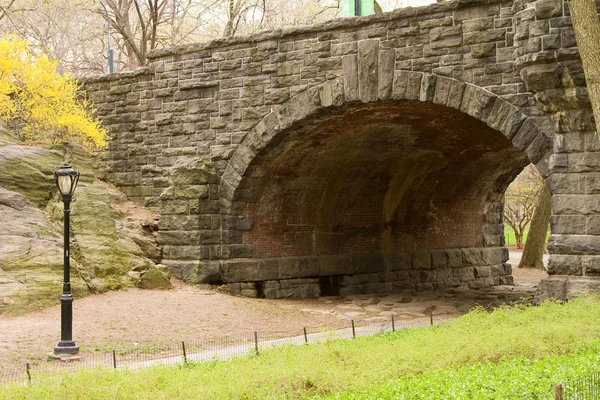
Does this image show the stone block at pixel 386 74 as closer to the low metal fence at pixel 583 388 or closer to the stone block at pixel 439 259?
the stone block at pixel 439 259

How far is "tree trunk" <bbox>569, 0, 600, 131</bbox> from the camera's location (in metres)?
12.0

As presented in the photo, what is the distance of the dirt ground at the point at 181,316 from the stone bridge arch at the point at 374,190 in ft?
4.31

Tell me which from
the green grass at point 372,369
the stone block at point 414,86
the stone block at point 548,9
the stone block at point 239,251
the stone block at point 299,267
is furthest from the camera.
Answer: the stone block at point 299,267

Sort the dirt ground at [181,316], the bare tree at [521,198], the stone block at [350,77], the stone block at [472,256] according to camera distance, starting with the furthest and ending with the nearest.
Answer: the bare tree at [521,198] → the stone block at [472,256] → the stone block at [350,77] → the dirt ground at [181,316]

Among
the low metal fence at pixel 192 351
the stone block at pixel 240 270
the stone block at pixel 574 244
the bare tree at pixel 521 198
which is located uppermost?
the bare tree at pixel 521 198

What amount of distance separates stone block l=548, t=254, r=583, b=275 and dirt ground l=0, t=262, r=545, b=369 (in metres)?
2.87

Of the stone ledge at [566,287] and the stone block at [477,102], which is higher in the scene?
the stone block at [477,102]

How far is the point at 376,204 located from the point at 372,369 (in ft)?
47.6

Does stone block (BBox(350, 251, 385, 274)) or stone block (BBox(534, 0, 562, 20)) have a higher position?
stone block (BBox(534, 0, 562, 20))

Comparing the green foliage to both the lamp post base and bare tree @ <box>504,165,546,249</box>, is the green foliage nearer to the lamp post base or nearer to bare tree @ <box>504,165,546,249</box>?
the lamp post base

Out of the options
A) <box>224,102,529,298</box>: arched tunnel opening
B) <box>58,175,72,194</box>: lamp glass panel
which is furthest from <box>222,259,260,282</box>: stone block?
<box>58,175,72,194</box>: lamp glass panel

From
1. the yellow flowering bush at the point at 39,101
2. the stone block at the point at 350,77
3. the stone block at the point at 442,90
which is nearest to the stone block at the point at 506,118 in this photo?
the stone block at the point at 442,90

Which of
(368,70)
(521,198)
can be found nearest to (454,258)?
(368,70)

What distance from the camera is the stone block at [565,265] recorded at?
45.7 feet
